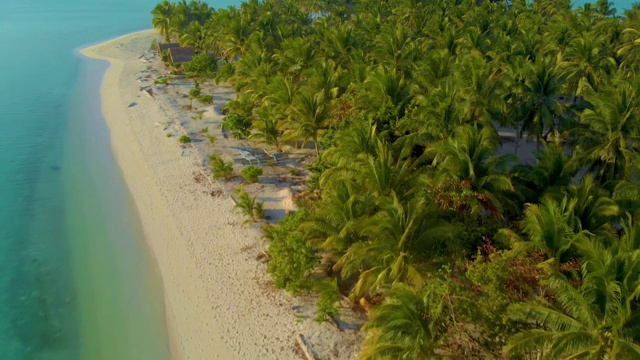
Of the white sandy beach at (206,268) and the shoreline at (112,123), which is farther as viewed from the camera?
the shoreline at (112,123)

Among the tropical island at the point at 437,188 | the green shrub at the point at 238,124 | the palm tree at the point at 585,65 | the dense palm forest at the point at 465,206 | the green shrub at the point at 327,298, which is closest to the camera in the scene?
the dense palm forest at the point at 465,206

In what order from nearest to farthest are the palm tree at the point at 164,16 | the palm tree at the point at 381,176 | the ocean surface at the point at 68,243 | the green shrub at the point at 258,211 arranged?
the palm tree at the point at 381,176 → the ocean surface at the point at 68,243 → the green shrub at the point at 258,211 → the palm tree at the point at 164,16

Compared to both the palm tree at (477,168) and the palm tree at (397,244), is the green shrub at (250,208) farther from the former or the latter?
the palm tree at (477,168)

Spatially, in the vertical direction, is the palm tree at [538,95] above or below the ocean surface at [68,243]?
above

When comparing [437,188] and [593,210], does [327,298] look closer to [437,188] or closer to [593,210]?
[437,188]

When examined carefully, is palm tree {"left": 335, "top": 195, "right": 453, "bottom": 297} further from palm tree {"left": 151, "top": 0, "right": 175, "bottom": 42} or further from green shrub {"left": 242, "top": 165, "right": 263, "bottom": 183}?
palm tree {"left": 151, "top": 0, "right": 175, "bottom": 42}

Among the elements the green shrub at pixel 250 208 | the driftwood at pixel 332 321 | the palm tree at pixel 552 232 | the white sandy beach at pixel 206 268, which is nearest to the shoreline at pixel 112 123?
the white sandy beach at pixel 206 268

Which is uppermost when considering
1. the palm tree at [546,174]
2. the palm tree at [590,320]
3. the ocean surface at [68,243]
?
the palm tree at [546,174]

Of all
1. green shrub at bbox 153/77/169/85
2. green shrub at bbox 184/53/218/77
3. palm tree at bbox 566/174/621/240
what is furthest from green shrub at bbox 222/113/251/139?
palm tree at bbox 566/174/621/240

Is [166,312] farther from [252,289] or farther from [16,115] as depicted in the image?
[16,115]
